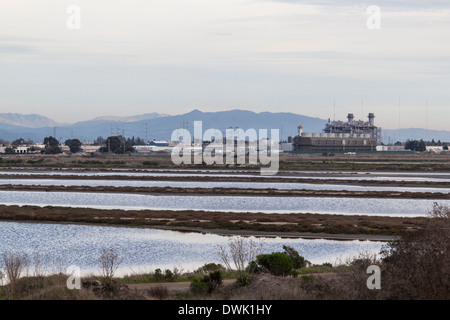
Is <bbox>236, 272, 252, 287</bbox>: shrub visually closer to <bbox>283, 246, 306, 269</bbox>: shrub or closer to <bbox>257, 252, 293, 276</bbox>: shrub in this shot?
<bbox>257, 252, 293, 276</bbox>: shrub

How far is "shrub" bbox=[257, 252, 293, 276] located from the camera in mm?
20156

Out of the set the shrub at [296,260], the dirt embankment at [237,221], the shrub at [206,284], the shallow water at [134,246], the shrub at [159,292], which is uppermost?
the shrub at [206,284]

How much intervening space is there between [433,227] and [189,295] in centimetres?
670

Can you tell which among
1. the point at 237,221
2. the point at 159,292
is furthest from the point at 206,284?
the point at 237,221

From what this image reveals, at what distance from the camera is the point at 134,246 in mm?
30578

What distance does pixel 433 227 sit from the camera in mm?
16453

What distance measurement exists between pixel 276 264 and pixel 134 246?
12004 mm

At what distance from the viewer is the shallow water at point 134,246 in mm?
26375

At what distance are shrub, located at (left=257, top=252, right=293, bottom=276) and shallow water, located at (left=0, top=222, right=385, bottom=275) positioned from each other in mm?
5310

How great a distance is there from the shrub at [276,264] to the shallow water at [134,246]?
531 cm

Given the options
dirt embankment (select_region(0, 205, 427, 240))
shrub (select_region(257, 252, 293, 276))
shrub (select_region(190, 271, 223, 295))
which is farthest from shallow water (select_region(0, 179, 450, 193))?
shrub (select_region(190, 271, 223, 295))

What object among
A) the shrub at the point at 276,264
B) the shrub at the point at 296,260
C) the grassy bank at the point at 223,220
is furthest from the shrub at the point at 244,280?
the grassy bank at the point at 223,220

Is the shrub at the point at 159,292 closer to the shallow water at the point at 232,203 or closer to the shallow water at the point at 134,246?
the shallow water at the point at 134,246
